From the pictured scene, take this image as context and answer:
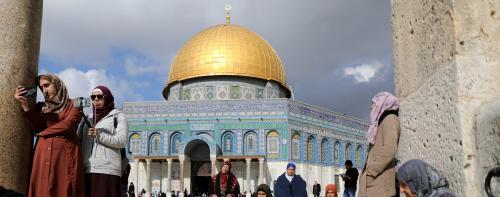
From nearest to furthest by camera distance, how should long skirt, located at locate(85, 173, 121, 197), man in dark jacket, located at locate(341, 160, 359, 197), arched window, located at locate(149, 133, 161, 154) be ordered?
1. long skirt, located at locate(85, 173, 121, 197)
2. man in dark jacket, located at locate(341, 160, 359, 197)
3. arched window, located at locate(149, 133, 161, 154)

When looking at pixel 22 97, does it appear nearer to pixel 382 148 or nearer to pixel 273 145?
pixel 382 148

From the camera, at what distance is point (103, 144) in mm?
3217

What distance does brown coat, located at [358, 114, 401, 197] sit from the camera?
2641 millimetres

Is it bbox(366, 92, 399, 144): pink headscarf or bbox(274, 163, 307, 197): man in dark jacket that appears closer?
bbox(366, 92, 399, 144): pink headscarf

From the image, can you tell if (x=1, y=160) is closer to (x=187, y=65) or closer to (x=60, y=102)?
(x=60, y=102)

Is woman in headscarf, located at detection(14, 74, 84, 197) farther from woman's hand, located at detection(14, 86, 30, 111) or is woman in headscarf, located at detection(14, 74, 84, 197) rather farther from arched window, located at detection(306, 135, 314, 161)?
arched window, located at detection(306, 135, 314, 161)

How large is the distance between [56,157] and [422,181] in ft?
6.70

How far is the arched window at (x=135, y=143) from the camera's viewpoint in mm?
24234

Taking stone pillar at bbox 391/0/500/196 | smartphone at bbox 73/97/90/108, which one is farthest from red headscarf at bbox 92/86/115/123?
stone pillar at bbox 391/0/500/196

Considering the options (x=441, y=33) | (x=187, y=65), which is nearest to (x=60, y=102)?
(x=441, y=33)

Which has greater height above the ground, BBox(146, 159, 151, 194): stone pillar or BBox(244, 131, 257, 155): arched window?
BBox(244, 131, 257, 155): arched window

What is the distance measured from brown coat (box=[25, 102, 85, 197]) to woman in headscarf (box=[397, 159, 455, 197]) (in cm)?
191

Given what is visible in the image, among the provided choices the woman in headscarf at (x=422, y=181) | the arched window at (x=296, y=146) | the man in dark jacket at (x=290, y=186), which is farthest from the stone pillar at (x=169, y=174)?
the woman in headscarf at (x=422, y=181)

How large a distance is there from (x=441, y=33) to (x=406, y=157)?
0.78 m
